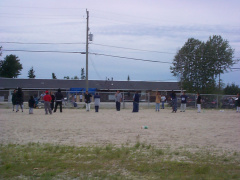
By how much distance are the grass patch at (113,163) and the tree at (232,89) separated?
5898 cm

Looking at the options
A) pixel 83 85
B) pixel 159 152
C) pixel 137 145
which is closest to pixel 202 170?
pixel 159 152

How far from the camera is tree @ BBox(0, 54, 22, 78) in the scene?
8944cm

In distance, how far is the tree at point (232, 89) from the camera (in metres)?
64.8

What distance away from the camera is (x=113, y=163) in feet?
25.8

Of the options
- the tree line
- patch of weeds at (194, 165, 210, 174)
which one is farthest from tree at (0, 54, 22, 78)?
patch of weeds at (194, 165, 210, 174)

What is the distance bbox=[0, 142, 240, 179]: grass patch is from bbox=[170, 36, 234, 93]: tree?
37.5m

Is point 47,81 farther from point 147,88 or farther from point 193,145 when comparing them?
point 193,145

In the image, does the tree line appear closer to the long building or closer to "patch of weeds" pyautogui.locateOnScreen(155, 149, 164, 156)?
the long building

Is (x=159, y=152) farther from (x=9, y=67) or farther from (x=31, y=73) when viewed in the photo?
(x=31, y=73)

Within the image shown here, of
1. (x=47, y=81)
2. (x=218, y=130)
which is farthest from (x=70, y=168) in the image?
(x=47, y=81)

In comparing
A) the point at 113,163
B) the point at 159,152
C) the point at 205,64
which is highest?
the point at 205,64

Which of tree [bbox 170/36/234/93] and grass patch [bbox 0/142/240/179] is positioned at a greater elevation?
tree [bbox 170/36/234/93]

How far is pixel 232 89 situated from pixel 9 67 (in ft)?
197

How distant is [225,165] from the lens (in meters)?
7.67
